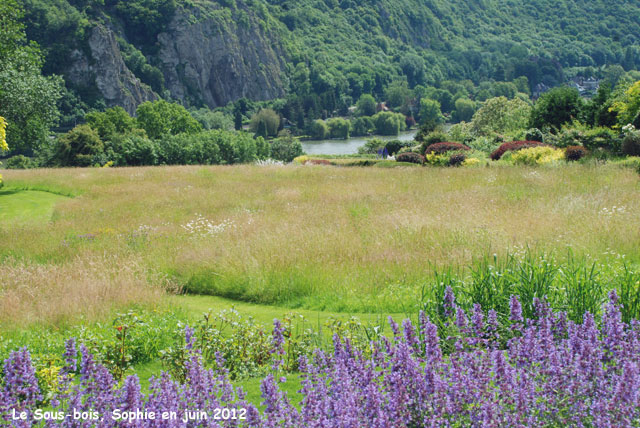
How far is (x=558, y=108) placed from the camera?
117 feet

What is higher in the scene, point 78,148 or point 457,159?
point 457,159

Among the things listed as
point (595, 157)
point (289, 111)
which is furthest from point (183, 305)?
point (289, 111)

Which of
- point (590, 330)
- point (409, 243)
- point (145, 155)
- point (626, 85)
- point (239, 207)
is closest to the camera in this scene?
point (590, 330)

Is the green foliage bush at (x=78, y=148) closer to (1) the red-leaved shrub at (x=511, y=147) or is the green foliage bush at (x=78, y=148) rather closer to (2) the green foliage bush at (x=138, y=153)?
(2) the green foliage bush at (x=138, y=153)

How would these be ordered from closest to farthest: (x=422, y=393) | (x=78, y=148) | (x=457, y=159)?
(x=422, y=393) → (x=457, y=159) → (x=78, y=148)

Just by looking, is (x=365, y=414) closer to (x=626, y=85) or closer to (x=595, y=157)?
(x=595, y=157)

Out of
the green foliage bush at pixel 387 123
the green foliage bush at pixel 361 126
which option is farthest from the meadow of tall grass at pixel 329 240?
the green foliage bush at pixel 387 123

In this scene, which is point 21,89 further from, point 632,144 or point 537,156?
point 632,144

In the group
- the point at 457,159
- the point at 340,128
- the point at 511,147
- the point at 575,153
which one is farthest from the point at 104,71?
the point at 575,153

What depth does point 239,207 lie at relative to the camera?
1688cm

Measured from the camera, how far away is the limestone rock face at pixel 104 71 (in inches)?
6781

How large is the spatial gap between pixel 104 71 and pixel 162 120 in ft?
359

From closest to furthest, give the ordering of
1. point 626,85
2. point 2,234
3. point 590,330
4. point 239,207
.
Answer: point 590,330, point 2,234, point 239,207, point 626,85

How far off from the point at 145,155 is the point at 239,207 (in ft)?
106
